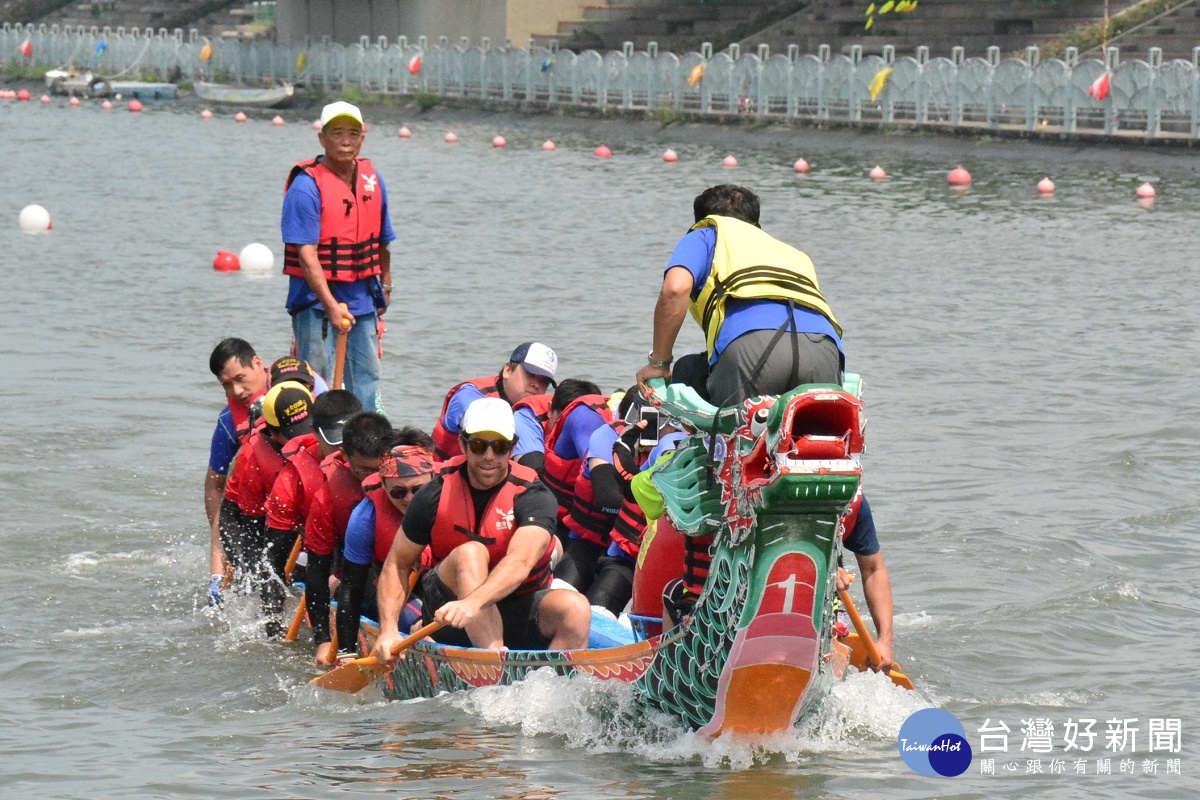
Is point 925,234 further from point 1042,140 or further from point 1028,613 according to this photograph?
point 1028,613

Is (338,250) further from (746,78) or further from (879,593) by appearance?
(746,78)

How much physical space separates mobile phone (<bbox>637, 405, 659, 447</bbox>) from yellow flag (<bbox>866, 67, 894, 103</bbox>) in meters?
25.4

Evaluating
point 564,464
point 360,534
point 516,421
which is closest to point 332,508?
point 360,534

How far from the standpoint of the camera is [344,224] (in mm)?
9227

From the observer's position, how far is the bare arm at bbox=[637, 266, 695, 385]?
646 cm

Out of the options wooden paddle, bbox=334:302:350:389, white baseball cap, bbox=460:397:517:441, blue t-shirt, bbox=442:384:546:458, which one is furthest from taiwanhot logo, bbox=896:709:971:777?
wooden paddle, bbox=334:302:350:389

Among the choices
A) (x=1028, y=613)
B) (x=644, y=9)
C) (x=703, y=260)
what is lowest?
(x=1028, y=613)

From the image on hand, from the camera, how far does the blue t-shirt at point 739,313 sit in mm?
6242

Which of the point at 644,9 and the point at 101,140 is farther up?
the point at 644,9

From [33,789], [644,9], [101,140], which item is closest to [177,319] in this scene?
[33,789]

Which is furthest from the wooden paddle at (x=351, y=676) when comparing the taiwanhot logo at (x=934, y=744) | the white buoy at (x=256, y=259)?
the white buoy at (x=256, y=259)

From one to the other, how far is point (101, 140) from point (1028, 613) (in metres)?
31.0

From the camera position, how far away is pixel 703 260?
6484 millimetres

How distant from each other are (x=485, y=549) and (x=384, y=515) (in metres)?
0.65
